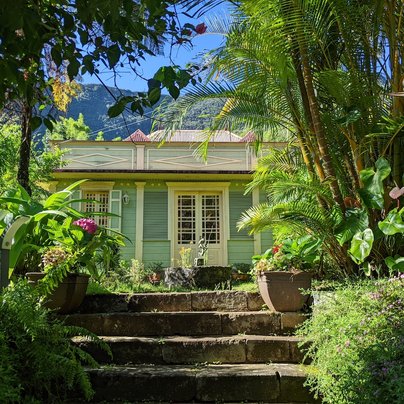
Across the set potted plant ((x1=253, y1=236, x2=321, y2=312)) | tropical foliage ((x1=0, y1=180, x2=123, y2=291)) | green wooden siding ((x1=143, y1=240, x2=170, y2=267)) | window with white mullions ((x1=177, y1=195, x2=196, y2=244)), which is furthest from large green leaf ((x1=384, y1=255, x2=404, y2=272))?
window with white mullions ((x1=177, y1=195, x2=196, y2=244))

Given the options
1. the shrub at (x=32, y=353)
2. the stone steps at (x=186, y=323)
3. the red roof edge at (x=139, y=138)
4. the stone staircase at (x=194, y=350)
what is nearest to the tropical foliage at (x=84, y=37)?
the shrub at (x=32, y=353)

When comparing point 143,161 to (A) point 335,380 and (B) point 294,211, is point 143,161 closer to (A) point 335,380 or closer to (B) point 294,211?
(B) point 294,211

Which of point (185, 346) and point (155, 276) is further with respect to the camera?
point (155, 276)

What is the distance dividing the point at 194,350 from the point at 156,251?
806 cm

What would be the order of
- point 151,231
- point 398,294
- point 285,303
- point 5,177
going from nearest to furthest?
point 398,294 → point 285,303 → point 5,177 → point 151,231

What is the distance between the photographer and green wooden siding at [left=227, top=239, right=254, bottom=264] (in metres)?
11.8

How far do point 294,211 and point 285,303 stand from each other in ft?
2.75

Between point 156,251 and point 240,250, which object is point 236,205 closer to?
point 240,250

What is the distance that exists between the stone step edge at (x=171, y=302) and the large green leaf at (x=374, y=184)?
148cm

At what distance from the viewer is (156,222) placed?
12008 millimetres

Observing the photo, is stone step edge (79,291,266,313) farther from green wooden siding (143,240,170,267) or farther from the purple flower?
green wooden siding (143,240,170,267)

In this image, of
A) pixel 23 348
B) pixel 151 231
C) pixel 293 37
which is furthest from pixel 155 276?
pixel 23 348

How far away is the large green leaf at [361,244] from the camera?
386 cm

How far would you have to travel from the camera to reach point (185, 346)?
12.5ft
